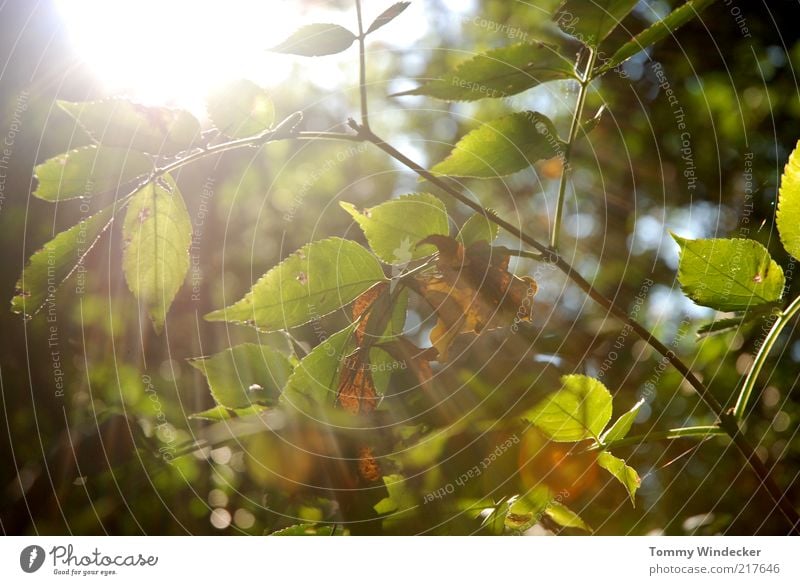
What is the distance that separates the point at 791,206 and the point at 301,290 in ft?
0.94

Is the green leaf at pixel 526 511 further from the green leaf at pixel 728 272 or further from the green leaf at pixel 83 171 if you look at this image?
the green leaf at pixel 83 171

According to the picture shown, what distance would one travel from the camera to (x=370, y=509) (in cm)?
44

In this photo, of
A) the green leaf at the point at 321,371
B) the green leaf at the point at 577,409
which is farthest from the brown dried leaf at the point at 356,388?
the green leaf at the point at 577,409

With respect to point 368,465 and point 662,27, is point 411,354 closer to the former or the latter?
point 368,465

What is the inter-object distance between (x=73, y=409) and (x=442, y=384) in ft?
1.33

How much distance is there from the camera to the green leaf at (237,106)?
37 centimetres

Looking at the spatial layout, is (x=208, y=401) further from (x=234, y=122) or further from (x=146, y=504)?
(x=234, y=122)

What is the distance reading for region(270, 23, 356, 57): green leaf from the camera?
348mm

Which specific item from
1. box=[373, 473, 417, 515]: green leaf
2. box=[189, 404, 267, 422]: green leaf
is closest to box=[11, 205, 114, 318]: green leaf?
box=[189, 404, 267, 422]: green leaf

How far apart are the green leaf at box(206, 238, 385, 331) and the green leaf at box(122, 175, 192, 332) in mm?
44

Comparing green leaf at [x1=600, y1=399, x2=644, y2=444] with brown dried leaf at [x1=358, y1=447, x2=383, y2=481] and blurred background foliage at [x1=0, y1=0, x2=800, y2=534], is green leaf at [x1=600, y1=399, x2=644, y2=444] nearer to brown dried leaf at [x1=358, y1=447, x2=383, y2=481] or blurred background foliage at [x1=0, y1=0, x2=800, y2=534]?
blurred background foliage at [x1=0, y1=0, x2=800, y2=534]

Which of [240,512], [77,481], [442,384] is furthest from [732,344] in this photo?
[77,481]

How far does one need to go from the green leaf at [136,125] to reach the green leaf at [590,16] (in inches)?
8.6

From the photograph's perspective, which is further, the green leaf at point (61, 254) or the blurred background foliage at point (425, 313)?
the blurred background foliage at point (425, 313)
